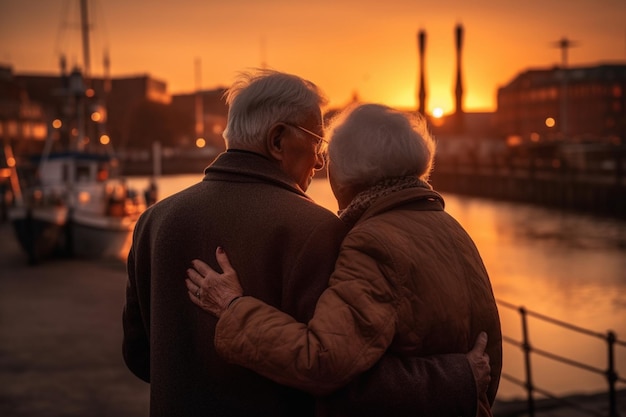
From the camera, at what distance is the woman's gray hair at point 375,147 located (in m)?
2.29

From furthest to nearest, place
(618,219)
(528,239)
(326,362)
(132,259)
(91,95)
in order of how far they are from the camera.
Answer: (618,219) < (528,239) < (91,95) < (132,259) < (326,362)

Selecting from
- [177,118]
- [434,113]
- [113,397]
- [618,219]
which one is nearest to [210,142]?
[177,118]

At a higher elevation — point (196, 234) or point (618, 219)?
point (196, 234)

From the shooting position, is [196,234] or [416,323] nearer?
[416,323]

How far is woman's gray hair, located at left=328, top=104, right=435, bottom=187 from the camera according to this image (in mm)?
2293

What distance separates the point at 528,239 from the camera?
43344mm

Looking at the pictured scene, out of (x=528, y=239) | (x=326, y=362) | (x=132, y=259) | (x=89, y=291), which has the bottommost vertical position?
(x=528, y=239)

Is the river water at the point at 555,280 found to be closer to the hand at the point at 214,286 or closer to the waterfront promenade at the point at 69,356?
the waterfront promenade at the point at 69,356

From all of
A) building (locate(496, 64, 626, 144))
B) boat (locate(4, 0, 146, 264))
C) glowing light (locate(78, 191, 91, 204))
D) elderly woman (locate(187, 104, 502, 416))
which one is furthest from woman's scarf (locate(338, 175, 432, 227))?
building (locate(496, 64, 626, 144))

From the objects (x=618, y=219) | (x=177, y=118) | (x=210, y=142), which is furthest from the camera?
(x=210, y=142)

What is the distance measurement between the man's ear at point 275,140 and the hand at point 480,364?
0.71m

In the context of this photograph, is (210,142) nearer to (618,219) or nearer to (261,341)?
(618,219)

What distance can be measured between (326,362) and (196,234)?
1.69ft

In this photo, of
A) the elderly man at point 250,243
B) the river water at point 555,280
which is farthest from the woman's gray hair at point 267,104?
the river water at point 555,280
